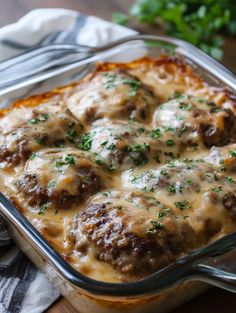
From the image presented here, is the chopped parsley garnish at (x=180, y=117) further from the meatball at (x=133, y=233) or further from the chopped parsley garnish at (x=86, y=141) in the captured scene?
the meatball at (x=133, y=233)

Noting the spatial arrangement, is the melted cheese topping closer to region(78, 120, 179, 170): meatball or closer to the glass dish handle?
region(78, 120, 179, 170): meatball

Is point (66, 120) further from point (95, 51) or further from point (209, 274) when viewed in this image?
point (209, 274)

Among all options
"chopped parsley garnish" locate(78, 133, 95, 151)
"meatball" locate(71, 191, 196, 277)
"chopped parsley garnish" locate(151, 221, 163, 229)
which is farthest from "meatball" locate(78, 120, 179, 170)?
"chopped parsley garnish" locate(151, 221, 163, 229)

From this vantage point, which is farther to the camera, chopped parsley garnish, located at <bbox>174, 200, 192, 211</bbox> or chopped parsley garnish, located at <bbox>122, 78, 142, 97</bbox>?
chopped parsley garnish, located at <bbox>122, 78, 142, 97</bbox>

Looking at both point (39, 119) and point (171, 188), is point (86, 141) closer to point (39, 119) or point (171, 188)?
point (39, 119)

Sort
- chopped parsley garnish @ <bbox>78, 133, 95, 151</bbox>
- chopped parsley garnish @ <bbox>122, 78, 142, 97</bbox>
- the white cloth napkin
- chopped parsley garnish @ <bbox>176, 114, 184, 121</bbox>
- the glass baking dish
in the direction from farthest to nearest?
the white cloth napkin, chopped parsley garnish @ <bbox>122, 78, 142, 97</bbox>, chopped parsley garnish @ <bbox>176, 114, 184, 121</bbox>, chopped parsley garnish @ <bbox>78, 133, 95, 151</bbox>, the glass baking dish

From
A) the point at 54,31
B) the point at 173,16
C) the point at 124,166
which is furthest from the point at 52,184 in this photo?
the point at 173,16

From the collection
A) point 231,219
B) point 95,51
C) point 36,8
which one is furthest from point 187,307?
point 36,8
